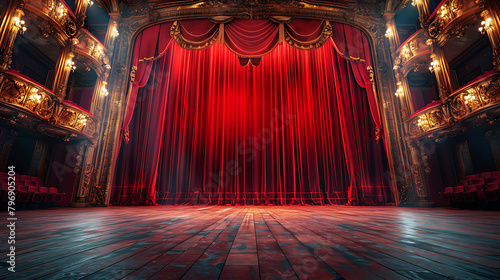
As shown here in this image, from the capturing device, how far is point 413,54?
4816 millimetres

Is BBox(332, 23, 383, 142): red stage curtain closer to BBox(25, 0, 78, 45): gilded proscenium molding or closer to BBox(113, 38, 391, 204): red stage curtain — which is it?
BBox(113, 38, 391, 204): red stage curtain

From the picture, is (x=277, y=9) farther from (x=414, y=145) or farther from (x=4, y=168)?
(x=4, y=168)

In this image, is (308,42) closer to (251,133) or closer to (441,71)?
(251,133)

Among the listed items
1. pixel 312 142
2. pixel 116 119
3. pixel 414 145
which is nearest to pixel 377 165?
pixel 414 145

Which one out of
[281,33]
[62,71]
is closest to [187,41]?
[281,33]

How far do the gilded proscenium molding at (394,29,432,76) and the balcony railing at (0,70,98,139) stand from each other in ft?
23.1

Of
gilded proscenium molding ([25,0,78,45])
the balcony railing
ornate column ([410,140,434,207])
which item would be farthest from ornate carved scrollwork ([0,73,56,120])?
ornate column ([410,140,434,207])

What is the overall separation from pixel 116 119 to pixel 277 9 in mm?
4906

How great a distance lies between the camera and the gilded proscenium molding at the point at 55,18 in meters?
3.85

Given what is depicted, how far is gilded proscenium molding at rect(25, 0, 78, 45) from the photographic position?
152 inches

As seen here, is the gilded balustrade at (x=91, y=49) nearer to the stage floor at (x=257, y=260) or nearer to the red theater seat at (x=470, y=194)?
the stage floor at (x=257, y=260)

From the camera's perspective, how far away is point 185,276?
401 mm

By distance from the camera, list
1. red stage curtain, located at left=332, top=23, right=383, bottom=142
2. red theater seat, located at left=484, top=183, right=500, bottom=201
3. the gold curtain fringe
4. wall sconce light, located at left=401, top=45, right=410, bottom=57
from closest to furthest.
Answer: red theater seat, located at left=484, top=183, right=500, bottom=201 → wall sconce light, located at left=401, top=45, right=410, bottom=57 → red stage curtain, located at left=332, top=23, right=383, bottom=142 → the gold curtain fringe

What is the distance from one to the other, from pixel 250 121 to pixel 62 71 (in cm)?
403
